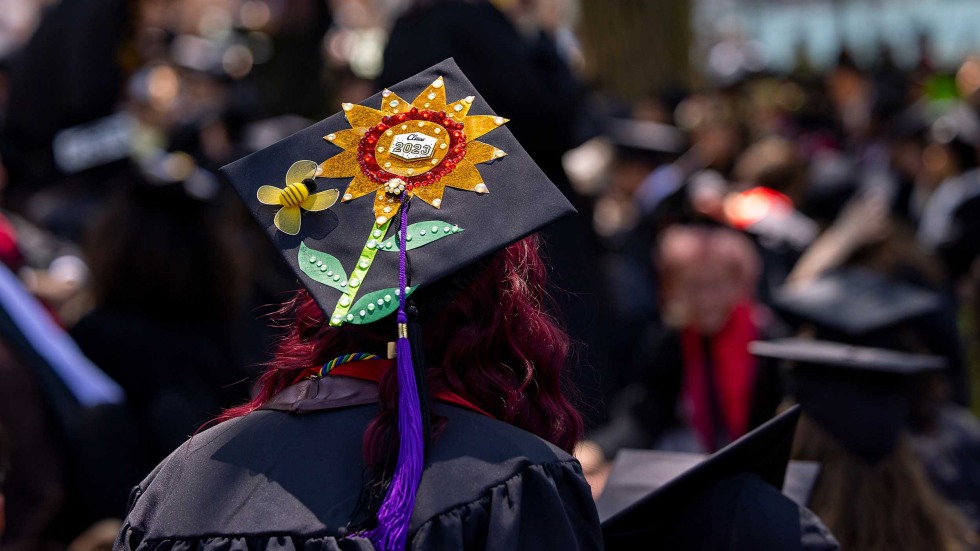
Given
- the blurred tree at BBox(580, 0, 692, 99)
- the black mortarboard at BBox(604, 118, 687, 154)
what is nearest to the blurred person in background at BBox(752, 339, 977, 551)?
the black mortarboard at BBox(604, 118, 687, 154)

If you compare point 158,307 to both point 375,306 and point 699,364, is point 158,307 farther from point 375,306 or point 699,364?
point 375,306

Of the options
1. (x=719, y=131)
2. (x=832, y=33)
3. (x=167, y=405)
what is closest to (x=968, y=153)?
(x=719, y=131)

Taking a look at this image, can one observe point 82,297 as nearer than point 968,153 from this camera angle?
Yes

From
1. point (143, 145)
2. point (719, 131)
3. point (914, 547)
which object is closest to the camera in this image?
point (914, 547)

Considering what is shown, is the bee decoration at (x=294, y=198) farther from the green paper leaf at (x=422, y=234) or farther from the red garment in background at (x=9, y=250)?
the red garment in background at (x=9, y=250)

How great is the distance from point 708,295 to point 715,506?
2.44 m

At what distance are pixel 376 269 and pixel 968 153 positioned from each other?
7109 mm

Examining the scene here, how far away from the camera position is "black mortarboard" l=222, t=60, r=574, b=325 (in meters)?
1.83

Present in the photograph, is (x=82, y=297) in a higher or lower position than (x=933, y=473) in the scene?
higher

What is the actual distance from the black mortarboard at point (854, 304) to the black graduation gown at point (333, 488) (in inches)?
85.2

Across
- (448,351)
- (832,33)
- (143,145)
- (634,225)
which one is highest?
(143,145)

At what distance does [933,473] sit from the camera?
150 inches

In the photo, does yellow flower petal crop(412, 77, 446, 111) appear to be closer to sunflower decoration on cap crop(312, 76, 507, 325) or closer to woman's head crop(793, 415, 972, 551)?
sunflower decoration on cap crop(312, 76, 507, 325)

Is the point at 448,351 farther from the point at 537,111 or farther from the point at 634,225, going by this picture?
the point at 634,225
